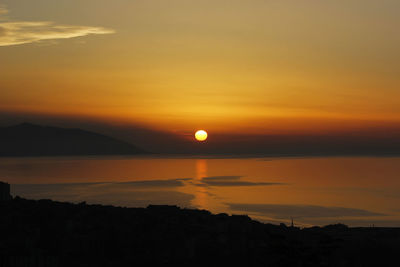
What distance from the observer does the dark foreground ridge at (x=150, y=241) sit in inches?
550

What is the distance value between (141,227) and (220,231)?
247cm

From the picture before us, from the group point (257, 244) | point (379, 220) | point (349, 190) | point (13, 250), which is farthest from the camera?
point (349, 190)

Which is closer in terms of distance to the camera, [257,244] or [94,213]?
[257,244]

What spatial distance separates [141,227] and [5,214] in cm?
469

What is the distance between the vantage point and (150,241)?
15039mm

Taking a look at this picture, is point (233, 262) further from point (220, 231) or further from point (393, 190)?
point (393, 190)

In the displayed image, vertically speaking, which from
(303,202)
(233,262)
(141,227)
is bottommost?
(233,262)

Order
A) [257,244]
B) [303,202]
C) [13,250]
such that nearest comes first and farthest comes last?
1. [13,250]
2. [257,244]
3. [303,202]

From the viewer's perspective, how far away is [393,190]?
86125mm

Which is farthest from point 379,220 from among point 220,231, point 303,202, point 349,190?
point 220,231

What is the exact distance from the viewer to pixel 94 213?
17172mm

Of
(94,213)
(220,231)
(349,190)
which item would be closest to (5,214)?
(94,213)

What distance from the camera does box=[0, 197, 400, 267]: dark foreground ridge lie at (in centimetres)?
1396

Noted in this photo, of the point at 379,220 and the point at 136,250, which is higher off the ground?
the point at 379,220
